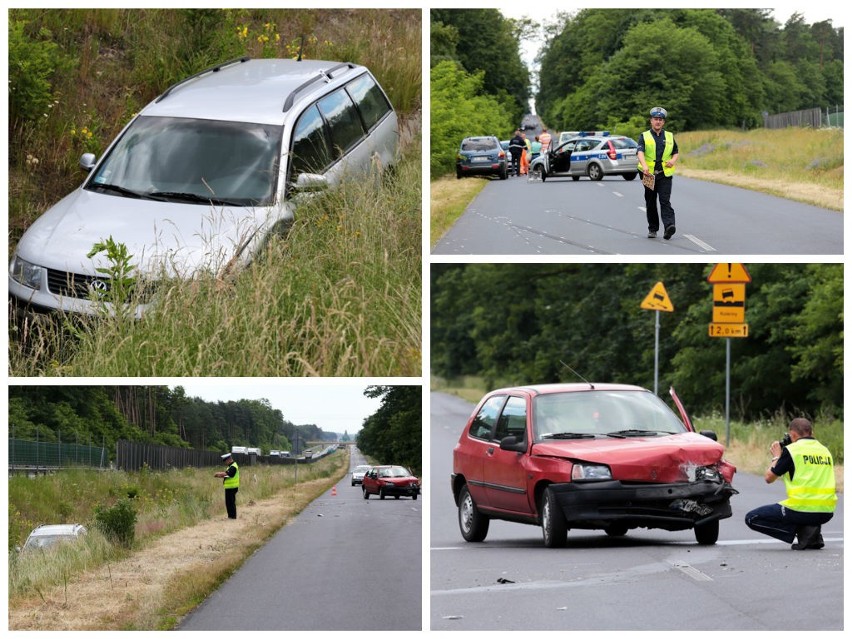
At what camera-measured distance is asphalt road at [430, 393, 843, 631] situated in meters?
7.18

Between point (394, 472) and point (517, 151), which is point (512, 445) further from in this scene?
point (517, 151)

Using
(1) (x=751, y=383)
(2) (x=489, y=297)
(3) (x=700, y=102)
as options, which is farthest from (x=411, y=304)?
(2) (x=489, y=297)

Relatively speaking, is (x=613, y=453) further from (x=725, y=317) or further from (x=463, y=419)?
(x=463, y=419)

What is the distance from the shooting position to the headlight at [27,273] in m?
9.62

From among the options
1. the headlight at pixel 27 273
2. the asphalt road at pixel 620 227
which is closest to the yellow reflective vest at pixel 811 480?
the asphalt road at pixel 620 227

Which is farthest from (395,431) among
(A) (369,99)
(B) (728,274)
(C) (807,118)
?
(C) (807,118)

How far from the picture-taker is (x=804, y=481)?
8.81m

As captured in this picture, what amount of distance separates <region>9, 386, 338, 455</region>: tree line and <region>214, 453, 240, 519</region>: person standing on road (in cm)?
17

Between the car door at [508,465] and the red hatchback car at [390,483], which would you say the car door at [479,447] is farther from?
the red hatchback car at [390,483]

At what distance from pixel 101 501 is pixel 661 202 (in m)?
6.53

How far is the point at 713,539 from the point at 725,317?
644cm

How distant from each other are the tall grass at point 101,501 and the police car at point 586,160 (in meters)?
11.7

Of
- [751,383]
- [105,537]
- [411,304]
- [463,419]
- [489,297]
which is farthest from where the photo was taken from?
[489,297]

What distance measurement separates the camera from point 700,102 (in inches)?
580
